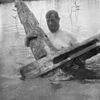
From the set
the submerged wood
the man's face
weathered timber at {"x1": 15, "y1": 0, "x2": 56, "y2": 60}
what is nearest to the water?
the submerged wood

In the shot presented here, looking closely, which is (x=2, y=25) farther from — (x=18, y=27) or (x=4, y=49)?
(x=4, y=49)

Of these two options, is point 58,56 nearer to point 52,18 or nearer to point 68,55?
point 68,55

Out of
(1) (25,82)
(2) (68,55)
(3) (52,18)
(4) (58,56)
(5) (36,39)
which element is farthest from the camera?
(3) (52,18)

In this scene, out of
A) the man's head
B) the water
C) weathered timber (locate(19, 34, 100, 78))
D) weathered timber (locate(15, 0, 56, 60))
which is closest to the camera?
the water

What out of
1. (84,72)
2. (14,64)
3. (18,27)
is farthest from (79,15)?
(84,72)

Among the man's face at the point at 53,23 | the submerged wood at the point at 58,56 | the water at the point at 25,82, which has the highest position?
the man's face at the point at 53,23

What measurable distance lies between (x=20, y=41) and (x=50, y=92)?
6.02m

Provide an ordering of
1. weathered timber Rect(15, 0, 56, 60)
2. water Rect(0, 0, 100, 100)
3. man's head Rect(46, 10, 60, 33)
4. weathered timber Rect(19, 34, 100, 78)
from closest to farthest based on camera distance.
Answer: water Rect(0, 0, 100, 100), weathered timber Rect(19, 34, 100, 78), weathered timber Rect(15, 0, 56, 60), man's head Rect(46, 10, 60, 33)

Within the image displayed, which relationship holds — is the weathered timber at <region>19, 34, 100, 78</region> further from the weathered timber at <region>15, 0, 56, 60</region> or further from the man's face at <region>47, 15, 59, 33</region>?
the man's face at <region>47, 15, 59, 33</region>

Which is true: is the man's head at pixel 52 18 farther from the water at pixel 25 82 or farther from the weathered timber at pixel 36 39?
the water at pixel 25 82

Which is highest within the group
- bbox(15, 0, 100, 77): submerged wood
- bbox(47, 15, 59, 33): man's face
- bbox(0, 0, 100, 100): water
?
bbox(47, 15, 59, 33): man's face

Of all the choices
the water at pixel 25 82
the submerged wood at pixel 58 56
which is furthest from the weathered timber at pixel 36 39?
the water at pixel 25 82

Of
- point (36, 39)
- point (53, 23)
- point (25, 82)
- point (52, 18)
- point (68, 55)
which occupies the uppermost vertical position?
point (52, 18)

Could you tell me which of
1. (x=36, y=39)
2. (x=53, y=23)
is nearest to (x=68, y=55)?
(x=36, y=39)
